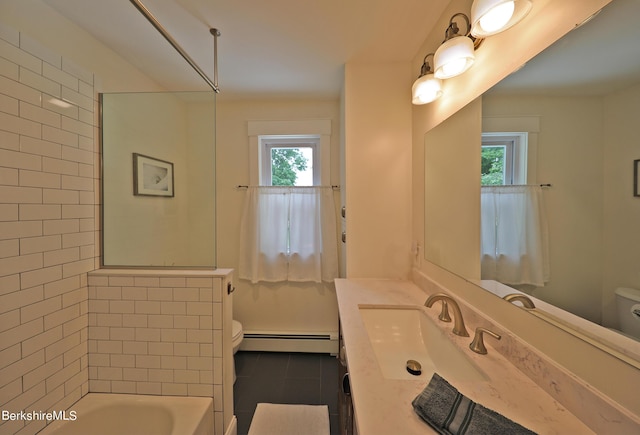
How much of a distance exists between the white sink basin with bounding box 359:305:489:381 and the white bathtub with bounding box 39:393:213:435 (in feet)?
3.14

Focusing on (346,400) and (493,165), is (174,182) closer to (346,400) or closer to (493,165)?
(346,400)

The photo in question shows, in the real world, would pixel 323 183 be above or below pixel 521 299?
above

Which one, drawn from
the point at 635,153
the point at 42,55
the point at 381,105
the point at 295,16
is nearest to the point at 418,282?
the point at 635,153

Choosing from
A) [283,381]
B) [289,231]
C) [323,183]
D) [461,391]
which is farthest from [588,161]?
[283,381]

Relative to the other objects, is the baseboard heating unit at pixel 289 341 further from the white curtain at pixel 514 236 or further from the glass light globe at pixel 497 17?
the glass light globe at pixel 497 17

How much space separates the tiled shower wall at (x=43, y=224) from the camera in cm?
91

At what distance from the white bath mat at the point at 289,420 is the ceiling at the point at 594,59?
74.6 inches

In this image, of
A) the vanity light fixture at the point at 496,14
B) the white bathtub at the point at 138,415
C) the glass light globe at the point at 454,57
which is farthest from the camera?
the white bathtub at the point at 138,415

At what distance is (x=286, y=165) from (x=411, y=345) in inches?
69.3

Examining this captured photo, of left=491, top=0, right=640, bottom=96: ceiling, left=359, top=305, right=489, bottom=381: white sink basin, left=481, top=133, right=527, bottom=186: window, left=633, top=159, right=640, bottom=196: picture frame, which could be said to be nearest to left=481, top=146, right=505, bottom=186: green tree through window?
left=481, top=133, right=527, bottom=186: window

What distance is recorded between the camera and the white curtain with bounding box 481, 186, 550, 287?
2.17 feet

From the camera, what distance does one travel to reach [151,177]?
156 centimetres

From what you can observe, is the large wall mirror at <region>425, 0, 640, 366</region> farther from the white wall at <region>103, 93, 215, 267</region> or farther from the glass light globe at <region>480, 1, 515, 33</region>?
the white wall at <region>103, 93, 215, 267</region>

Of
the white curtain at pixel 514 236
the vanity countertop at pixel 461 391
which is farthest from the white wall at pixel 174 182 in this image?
the white curtain at pixel 514 236
